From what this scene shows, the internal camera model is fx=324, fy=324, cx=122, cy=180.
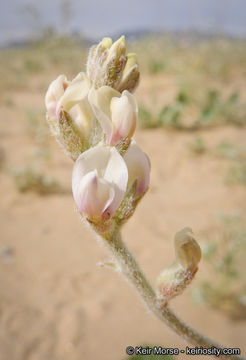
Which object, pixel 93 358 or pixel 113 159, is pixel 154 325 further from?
pixel 113 159

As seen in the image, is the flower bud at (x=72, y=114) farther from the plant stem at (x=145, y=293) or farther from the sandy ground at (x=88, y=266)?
the sandy ground at (x=88, y=266)

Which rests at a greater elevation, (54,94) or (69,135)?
(54,94)

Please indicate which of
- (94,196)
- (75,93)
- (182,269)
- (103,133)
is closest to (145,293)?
(182,269)

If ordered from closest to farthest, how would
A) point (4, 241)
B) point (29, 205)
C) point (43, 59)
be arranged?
1. point (4, 241)
2. point (29, 205)
3. point (43, 59)

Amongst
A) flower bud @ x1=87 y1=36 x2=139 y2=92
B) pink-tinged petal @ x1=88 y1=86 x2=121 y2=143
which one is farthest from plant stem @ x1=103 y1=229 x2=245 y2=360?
flower bud @ x1=87 y1=36 x2=139 y2=92

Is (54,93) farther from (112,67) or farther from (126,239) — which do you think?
(126,239)

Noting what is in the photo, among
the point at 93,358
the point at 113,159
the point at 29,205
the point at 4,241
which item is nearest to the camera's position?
the point at 113,159

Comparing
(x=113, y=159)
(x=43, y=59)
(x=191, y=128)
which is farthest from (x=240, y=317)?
(x=43, y=59)
